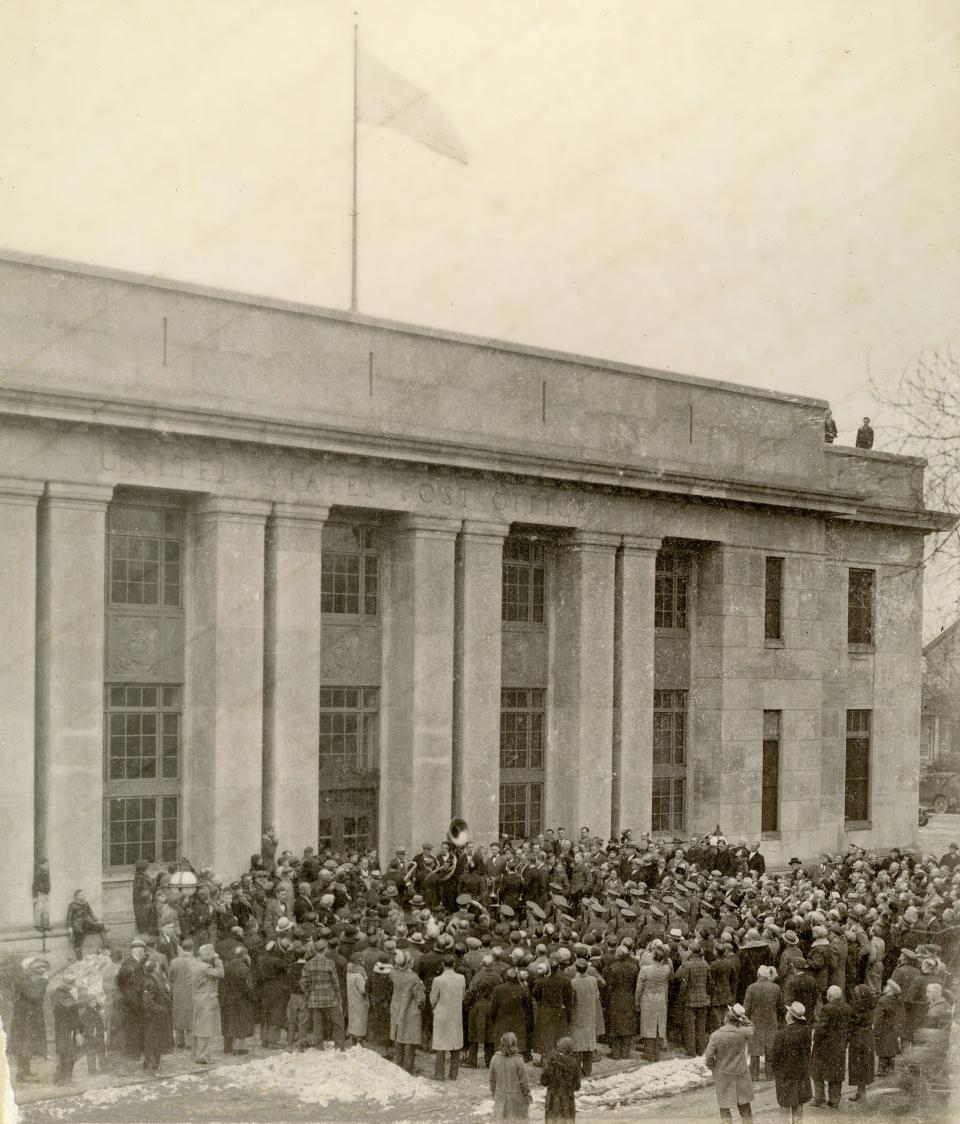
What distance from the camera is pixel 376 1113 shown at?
1408cm

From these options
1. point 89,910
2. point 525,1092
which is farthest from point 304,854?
point 525,1092

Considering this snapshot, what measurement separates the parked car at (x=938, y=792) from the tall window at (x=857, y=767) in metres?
11.6

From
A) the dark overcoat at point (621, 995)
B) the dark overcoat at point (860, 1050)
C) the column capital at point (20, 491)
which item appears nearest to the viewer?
the dark overcoat at point (860, 1050)

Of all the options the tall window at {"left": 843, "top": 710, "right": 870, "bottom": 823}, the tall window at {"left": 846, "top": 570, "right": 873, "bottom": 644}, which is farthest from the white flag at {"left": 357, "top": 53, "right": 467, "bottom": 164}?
the tall window at {"left": 843, "top": 710, "right": 870, "bottom": 823}

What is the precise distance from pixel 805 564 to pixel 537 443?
27.5ft

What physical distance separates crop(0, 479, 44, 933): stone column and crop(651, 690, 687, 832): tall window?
1409 centimetres

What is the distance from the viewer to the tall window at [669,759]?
29.5 m

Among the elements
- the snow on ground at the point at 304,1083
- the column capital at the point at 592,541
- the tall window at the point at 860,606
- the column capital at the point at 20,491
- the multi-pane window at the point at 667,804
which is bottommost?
the snow on ground at the point at 304,1083

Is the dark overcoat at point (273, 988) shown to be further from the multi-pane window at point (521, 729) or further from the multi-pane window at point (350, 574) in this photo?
the multi-pane window at point (521, 729)

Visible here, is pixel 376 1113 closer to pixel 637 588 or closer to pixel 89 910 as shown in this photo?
pixel 89 910

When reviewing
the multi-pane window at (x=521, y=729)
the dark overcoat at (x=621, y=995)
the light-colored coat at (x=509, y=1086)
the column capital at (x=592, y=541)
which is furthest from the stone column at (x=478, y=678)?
the light-colored coat at (x=509, y=1086)

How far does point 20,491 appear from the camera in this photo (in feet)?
66.3

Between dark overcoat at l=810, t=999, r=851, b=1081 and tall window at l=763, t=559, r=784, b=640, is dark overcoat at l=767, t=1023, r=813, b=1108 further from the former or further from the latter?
tall window at l=763, t=559, r=784, b=640

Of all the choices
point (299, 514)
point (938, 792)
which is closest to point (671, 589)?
point (299, 514)
